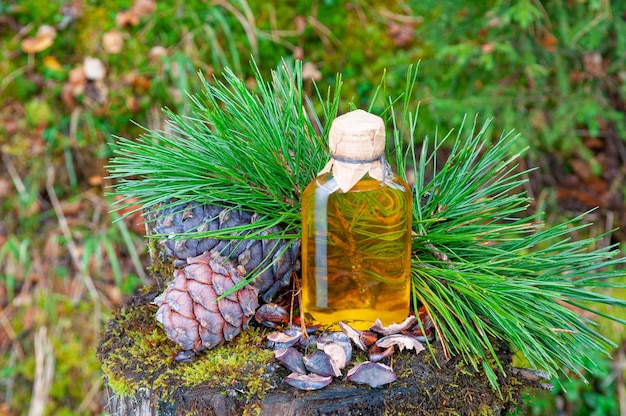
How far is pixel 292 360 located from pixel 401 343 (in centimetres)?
22

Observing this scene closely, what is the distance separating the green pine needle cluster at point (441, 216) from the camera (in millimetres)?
1223

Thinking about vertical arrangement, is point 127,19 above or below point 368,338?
above

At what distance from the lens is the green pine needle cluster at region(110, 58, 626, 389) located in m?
1.22

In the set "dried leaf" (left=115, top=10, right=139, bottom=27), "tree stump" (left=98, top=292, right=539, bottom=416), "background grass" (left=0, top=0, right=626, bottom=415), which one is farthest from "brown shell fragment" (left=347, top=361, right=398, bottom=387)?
"dried leaf" (left=115, top=10, right=139, bottom=27)

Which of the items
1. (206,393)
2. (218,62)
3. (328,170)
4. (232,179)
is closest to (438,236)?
(328,170)

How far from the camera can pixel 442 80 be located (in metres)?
2.87

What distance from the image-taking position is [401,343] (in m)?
1.21

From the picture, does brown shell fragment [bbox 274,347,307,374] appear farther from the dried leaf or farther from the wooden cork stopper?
the dried leaf

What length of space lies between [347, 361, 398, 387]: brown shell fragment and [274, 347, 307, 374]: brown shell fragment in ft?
0.31

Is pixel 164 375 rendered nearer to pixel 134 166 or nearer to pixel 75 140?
pixel 134 166

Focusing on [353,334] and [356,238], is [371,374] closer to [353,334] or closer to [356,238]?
[353,334]

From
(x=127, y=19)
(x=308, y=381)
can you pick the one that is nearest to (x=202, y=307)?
(x=308, y=381)

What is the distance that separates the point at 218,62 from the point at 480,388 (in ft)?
7.06

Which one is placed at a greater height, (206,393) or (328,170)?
(328,170)
